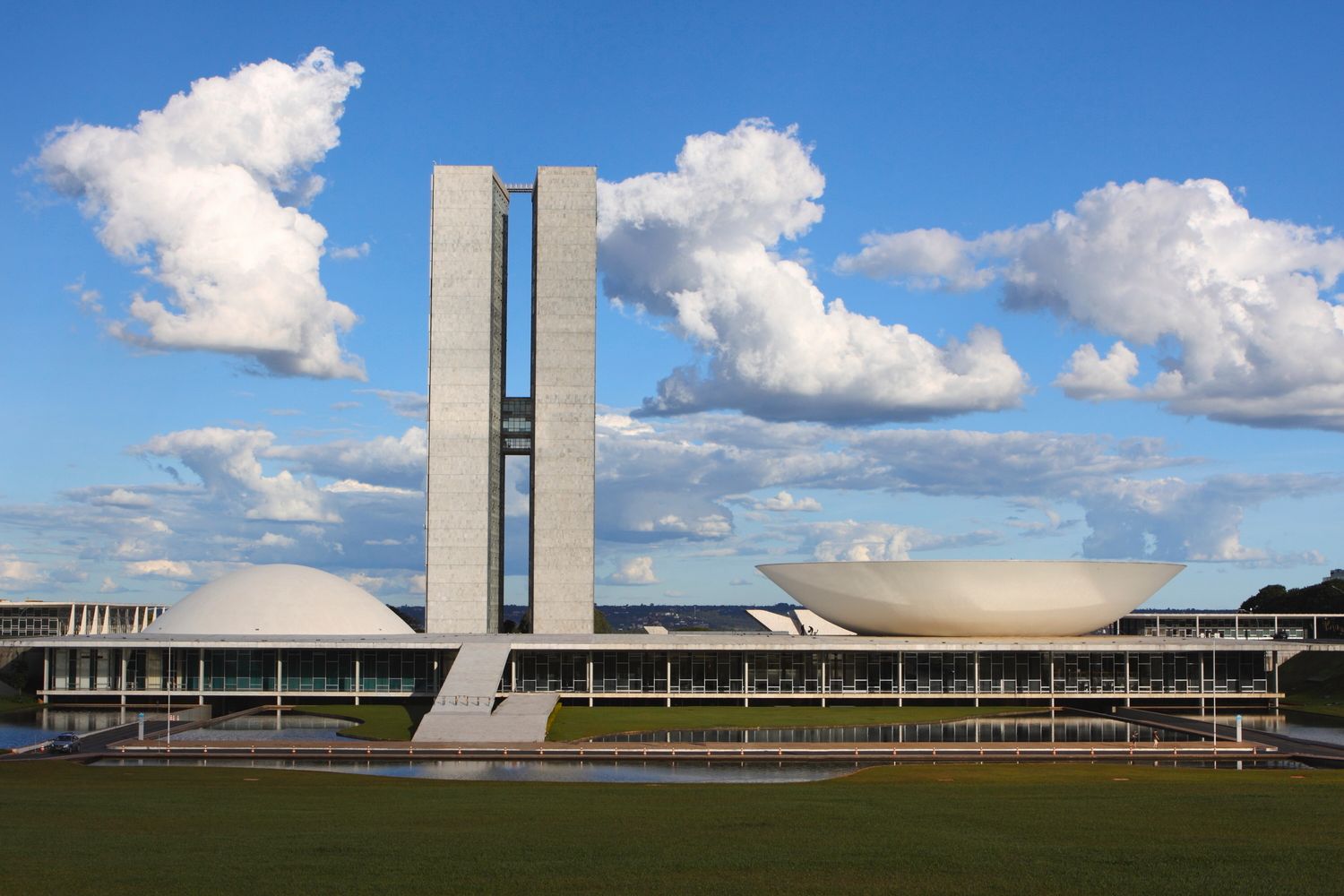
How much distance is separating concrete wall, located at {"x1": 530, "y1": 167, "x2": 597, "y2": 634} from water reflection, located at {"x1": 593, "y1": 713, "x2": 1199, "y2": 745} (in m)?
25.2

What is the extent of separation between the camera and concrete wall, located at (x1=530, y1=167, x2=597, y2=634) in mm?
66188

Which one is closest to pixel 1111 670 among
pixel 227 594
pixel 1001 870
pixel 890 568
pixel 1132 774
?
pixel 890 568

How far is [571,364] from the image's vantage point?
67.4 m

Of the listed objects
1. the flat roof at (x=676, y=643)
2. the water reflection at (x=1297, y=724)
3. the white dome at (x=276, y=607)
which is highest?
the white dome at (x=276, y=607)

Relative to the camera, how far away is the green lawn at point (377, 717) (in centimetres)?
4055

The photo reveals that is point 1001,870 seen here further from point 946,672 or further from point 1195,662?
point 1195,662

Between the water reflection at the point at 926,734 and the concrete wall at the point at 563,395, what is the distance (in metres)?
25.2

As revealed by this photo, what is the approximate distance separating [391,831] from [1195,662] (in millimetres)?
44707

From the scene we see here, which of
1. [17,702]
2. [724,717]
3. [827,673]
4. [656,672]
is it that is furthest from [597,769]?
[17,702]

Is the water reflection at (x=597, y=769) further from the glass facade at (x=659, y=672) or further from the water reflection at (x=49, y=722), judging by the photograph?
the glass facade at (x=659, y=672)

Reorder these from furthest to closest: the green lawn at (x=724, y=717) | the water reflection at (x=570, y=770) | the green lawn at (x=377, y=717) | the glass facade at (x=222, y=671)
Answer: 1. the glass facade at (x=222, y=671)
2. the green lawn at (x=724, y=717)
3. the green lawn at (x=377, y=717)
4. the water reflection at (x=570, y=770)

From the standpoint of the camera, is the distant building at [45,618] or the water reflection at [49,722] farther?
the distant building at [45,618]

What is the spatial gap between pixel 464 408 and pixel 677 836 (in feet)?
164

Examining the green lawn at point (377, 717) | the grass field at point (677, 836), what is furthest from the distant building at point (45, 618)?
the grass field at point (677, 836)
